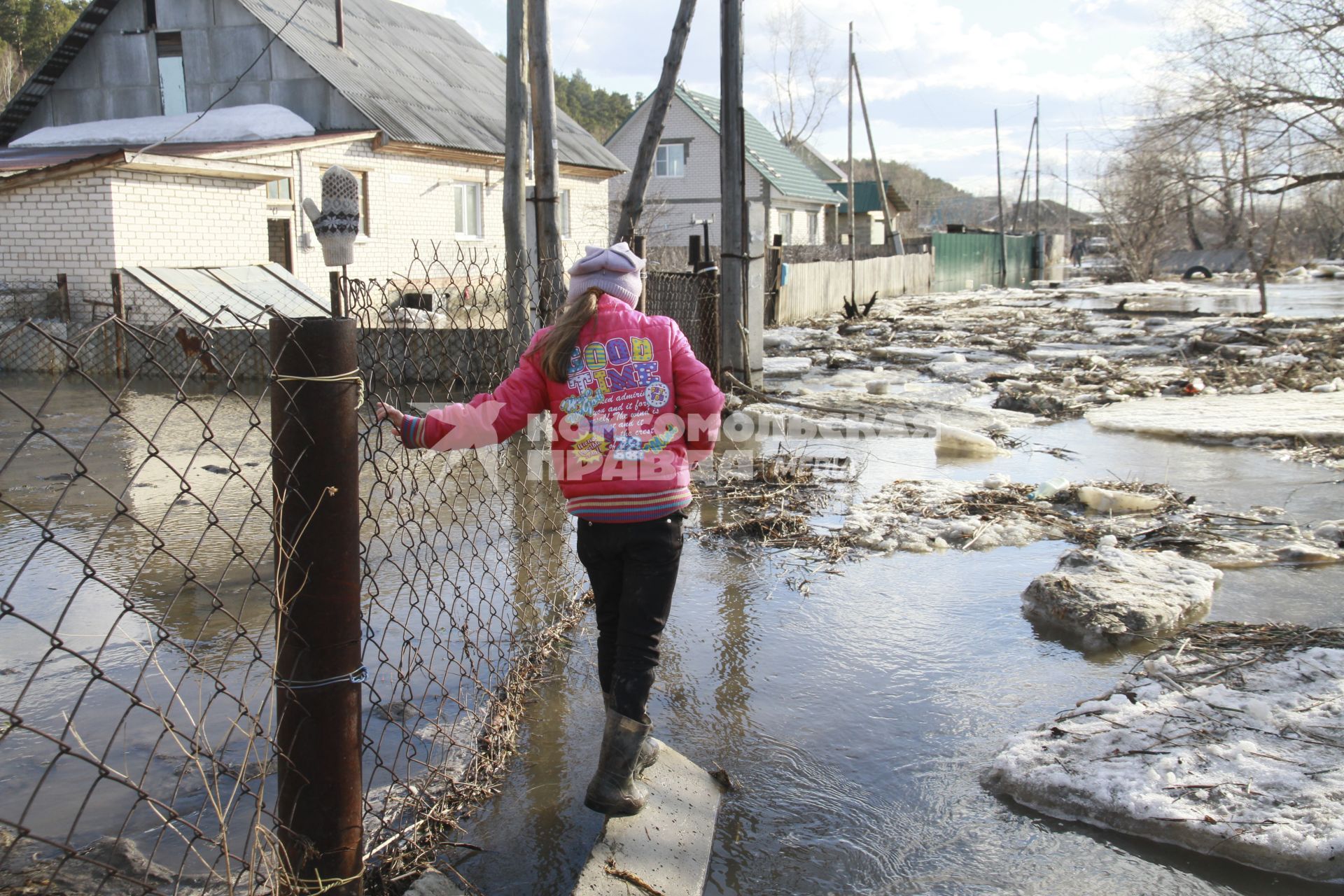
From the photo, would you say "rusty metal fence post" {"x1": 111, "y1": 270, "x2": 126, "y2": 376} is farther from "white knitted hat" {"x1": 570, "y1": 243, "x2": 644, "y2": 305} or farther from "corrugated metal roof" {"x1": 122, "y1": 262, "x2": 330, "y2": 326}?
"white knitted hat" {"x1": 570, "y1": 243, "x2": 644, "y2": 305}

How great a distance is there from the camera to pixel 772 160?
41.1m

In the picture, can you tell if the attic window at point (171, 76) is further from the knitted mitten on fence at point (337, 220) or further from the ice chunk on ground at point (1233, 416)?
the knitted mitten on fence at point (337, 220)

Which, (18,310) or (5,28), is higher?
(5,28)

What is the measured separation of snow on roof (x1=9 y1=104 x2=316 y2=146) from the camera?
18.4m

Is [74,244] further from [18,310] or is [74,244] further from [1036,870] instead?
[1036,870]

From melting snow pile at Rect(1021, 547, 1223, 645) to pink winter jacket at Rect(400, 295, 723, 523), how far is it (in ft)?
7.49

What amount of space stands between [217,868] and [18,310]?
43.5 ft

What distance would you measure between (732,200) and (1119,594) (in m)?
6.61

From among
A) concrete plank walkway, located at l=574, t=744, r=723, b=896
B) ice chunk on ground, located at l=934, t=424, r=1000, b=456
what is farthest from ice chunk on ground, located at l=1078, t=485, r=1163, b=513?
concrete plank walkway, located at l=574, t=744, r=723, b=896

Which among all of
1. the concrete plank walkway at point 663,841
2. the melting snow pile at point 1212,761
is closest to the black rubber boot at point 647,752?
the concrete plank walkway at point 663,841

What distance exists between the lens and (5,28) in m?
35.6

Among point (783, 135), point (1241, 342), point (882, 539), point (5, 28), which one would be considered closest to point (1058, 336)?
point (1241, 342)

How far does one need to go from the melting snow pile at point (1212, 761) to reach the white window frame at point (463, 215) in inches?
798

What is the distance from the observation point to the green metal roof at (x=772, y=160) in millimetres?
38844
